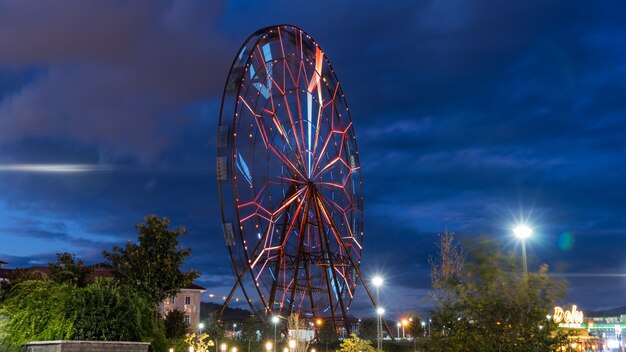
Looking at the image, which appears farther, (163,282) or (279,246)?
(279,246)

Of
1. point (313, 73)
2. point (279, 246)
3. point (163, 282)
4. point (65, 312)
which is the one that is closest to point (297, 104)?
point (313, 73)

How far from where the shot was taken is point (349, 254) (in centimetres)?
4381

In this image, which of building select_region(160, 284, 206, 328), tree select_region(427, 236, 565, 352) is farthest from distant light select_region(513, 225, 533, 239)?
building select_region(160, 284, 206, 328)

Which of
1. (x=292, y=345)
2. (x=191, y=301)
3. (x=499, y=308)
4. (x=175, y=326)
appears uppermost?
(x=191, y=301)

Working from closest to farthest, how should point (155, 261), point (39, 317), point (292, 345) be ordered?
point (39, 317) < point (155, 261) < point (292, 345)

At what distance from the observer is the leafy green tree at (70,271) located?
96.8 ft

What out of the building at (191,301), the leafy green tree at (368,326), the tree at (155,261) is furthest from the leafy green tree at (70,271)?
the leafy green tree at (368,326)

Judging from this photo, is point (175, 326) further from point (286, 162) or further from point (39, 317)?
point (39, 317)

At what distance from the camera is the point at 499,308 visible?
13172 millimetres

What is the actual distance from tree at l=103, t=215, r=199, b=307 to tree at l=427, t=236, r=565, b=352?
679 inches

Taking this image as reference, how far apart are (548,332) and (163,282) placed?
64.8 feet

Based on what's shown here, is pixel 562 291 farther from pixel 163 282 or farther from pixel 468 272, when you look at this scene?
pixel 163 282

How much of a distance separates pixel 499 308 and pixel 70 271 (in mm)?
22059

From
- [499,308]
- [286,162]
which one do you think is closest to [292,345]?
[286,162]
